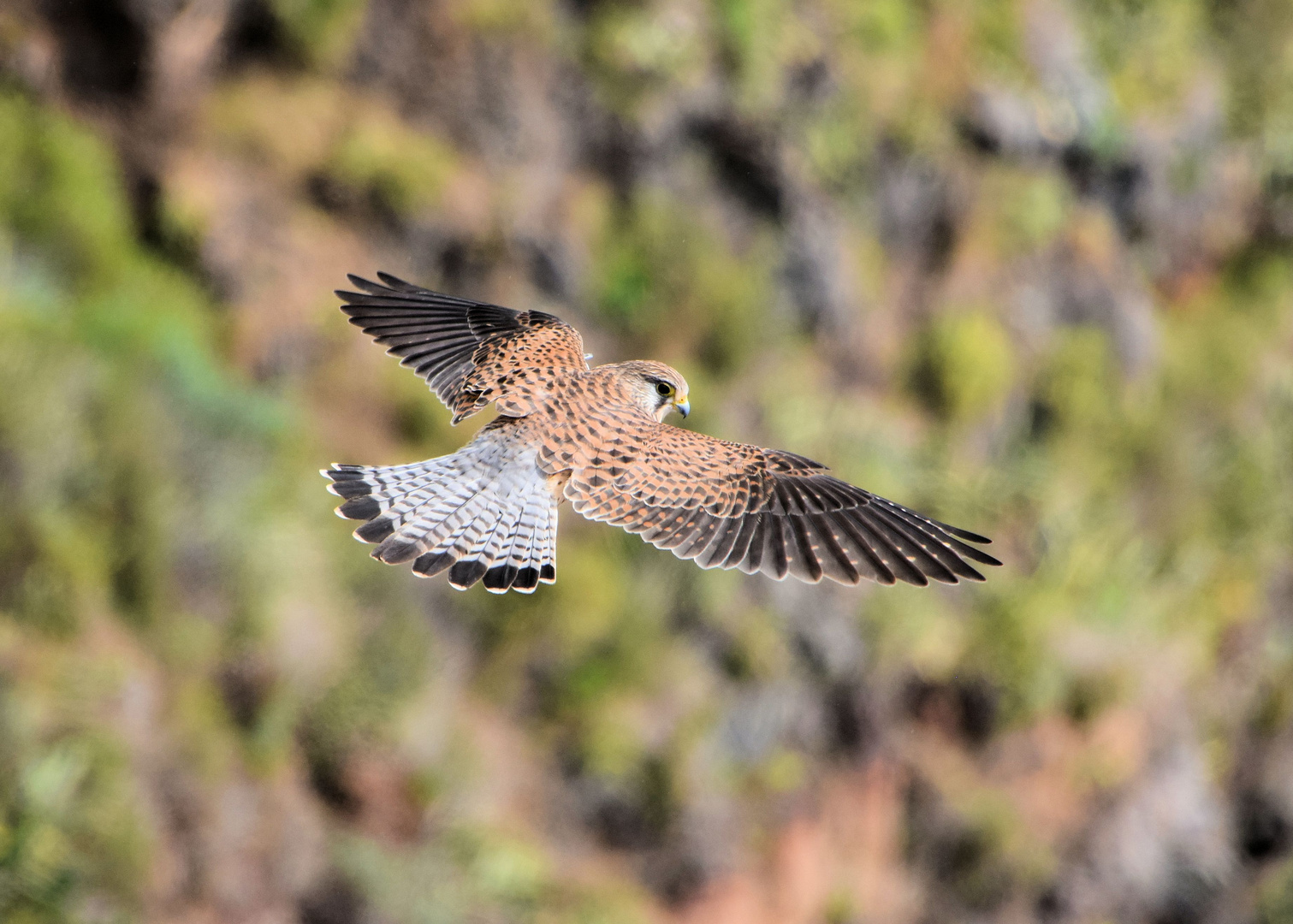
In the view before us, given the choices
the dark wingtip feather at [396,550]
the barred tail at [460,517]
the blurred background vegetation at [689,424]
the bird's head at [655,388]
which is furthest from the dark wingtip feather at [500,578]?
the blurred background vegetation at [689,424]

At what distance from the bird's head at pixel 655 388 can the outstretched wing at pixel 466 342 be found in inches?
6.5

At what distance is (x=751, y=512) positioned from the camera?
387 centimetres

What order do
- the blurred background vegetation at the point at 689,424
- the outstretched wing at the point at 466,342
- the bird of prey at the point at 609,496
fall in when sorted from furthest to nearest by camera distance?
the blurred background vegetation at the point at 689,424 → the outstretched wing at the point at 466,342 → the bird of prey at the point at 609,496

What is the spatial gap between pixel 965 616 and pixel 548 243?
3612 mm

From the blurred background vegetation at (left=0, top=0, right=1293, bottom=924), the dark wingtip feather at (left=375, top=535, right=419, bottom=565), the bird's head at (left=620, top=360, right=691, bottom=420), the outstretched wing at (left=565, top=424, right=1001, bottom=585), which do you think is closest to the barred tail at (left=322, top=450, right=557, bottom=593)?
the dark wingtip feather at (left=375, top=535, right=419, bottom=565)

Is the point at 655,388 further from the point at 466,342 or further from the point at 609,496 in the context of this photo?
the point at 466,342

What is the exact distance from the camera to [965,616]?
9.80m

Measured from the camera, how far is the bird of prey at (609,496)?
11.7 ft

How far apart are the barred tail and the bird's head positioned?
1.34 feet

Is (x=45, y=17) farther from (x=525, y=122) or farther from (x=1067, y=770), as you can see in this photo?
(x=1067, y=770)

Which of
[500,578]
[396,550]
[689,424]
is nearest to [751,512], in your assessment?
[500,578]

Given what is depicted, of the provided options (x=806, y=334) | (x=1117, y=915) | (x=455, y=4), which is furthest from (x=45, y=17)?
(x=1117, y=915)

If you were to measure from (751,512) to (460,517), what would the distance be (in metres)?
0.75

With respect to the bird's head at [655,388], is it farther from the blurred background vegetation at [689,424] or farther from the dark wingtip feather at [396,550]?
the blurred background vegetation at [689,424]
